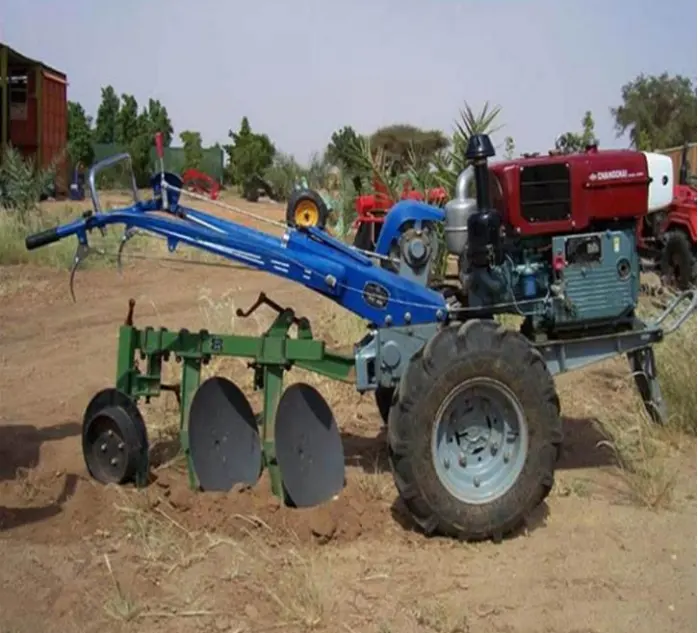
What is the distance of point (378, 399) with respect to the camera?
618cm

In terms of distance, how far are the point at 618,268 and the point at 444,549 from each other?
1.80 m

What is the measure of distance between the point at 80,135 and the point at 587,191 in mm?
37227

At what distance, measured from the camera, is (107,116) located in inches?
1788

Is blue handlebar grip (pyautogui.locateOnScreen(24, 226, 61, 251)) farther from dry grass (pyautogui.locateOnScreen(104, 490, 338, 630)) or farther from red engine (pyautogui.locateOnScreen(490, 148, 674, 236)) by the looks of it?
red engine (pyautogui.locateOnScreen(490, 148, 674, 236))

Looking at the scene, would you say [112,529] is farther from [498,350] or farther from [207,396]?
[498,350]

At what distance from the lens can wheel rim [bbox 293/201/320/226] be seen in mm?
5598

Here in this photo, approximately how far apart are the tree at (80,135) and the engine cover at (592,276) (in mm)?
33560

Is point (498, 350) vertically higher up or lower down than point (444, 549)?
higher up

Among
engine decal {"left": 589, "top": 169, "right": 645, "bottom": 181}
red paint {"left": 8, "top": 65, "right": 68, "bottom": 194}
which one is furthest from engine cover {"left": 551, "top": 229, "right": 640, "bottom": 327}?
red paint {"left": 8, "top": 65, "right": 68, "bottom": 194}

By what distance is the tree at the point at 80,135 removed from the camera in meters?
38.4

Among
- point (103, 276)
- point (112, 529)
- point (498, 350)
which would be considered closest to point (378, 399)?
point (498, 350)

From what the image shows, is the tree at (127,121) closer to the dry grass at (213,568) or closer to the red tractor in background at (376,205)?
the red tractor in background at (376,205)

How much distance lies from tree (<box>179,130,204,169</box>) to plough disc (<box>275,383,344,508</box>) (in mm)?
29540

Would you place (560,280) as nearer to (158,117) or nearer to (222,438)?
(222,438)
